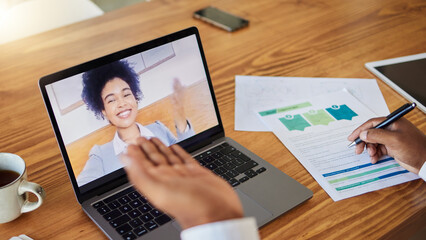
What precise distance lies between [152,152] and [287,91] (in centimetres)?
71

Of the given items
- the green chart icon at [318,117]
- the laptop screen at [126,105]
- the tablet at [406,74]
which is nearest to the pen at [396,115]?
the green chart icon at [318,117]

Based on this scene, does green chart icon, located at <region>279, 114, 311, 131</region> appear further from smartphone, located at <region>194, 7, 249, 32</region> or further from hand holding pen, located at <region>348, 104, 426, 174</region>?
smartphone, located at <region>194, 7, 249, 32</region>

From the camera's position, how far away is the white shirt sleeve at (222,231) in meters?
0.50

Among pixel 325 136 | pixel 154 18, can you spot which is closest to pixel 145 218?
pixel 325 136

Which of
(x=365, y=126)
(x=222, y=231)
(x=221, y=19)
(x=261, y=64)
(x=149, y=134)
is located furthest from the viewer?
(x=221, y=19)

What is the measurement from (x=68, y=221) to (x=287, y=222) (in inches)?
15.6

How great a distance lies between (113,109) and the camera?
2.88 feet

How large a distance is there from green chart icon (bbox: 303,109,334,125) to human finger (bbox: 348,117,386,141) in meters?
0.09

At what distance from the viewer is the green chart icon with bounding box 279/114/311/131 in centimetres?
109

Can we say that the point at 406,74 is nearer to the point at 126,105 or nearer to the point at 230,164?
the point at 230,164

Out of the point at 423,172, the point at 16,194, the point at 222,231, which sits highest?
the point at 222,231

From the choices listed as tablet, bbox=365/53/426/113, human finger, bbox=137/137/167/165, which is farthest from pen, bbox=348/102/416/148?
human finger, bbox=137/137/167/165

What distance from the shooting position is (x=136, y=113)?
2.95 feet

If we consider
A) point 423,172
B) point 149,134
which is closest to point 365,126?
point 423,172
